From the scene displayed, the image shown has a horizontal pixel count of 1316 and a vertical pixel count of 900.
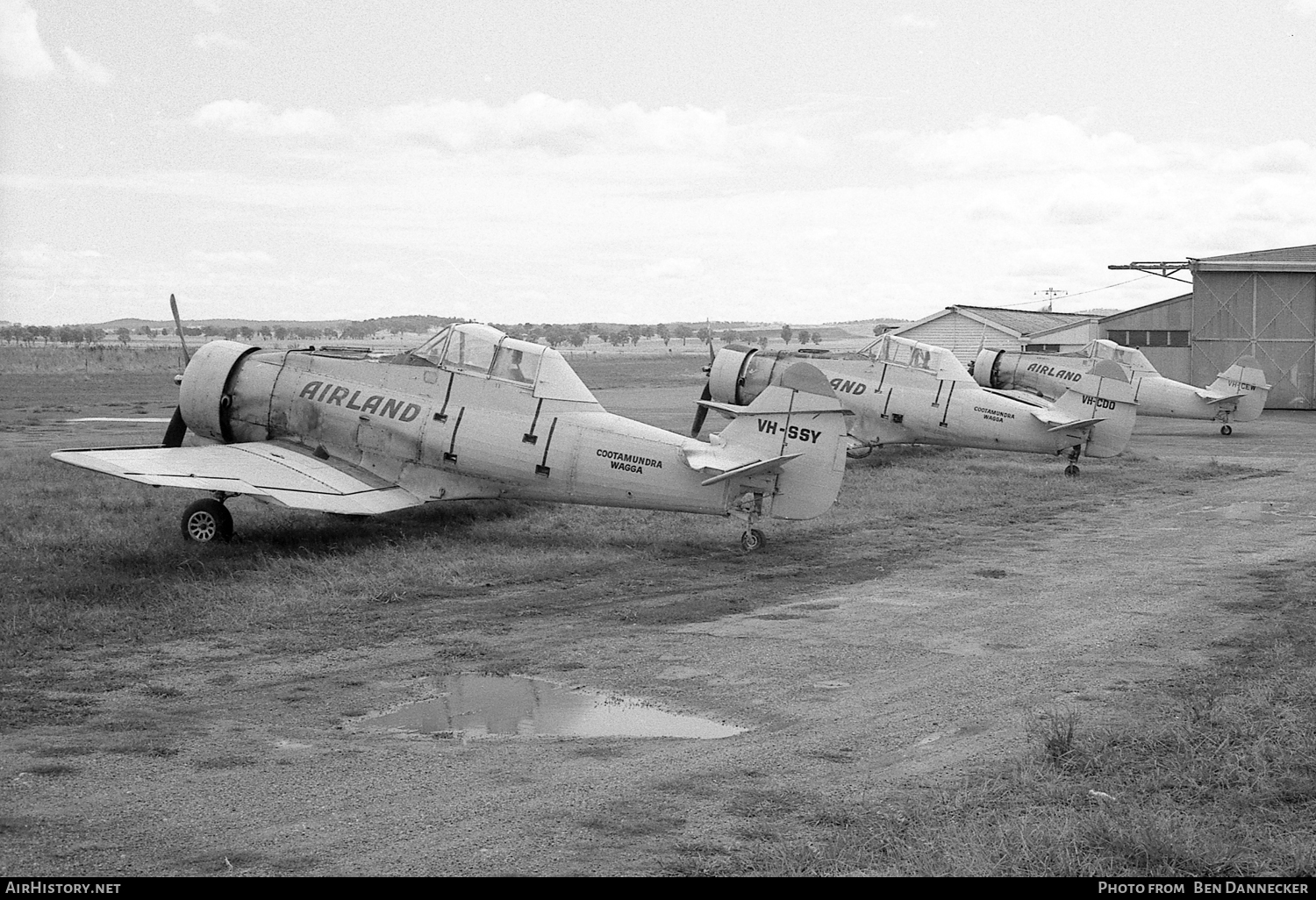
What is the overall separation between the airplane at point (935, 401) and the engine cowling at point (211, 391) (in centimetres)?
929

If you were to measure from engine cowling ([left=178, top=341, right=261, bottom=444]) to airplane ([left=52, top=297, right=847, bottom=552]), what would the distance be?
17 mm

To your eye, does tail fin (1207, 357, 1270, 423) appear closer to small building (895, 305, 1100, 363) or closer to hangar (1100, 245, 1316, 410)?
hangar (1100, 245, 1316, 410)

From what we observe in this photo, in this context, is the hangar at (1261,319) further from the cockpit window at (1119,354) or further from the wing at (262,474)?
the wing at (262,474)

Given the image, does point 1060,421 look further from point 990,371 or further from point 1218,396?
point 1218,396

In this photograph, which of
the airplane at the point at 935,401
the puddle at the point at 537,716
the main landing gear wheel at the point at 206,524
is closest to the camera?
the puddle at the point at 537,716

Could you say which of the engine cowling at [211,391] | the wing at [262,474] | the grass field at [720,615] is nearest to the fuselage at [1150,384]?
the grass field at [720,615]

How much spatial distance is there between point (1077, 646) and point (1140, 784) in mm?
3543

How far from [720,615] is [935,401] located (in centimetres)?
1366

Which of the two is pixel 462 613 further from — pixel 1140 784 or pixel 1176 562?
pixel 1176 562

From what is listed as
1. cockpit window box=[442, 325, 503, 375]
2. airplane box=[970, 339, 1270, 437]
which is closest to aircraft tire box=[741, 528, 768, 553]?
cockpit window box=[442, 325, 503, 375]

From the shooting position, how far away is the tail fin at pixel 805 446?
1404cm

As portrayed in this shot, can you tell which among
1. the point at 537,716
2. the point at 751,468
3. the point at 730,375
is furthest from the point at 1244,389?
the point at 537,716
